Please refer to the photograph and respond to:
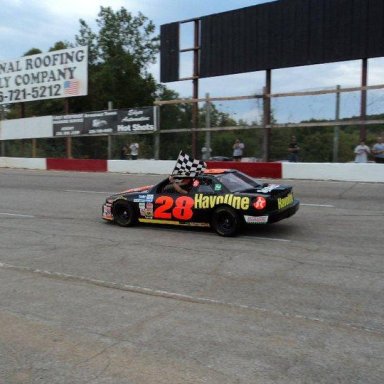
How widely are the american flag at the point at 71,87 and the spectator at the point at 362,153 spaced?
59.8ft

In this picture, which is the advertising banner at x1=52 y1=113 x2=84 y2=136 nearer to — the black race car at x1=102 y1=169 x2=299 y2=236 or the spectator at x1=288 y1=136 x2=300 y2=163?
the spectator at x1=288 y1=136 x2=300 y2=163

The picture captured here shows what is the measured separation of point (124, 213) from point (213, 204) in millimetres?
2234

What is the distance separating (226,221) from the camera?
9.12 m

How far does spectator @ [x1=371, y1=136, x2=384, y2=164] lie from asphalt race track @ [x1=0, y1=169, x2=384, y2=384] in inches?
301

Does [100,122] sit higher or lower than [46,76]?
lower

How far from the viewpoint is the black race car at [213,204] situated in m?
8.75

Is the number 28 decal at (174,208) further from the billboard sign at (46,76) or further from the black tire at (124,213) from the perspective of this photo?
the billboard sign at (46,76)

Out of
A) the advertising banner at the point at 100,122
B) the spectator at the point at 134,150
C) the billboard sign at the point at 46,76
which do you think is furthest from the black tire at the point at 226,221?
the billboard sign at the point at 46,76

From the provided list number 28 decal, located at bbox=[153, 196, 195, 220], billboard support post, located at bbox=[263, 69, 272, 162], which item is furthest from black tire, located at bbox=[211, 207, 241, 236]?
billboard support post, located at bbox=[263, 69, 272, 162]

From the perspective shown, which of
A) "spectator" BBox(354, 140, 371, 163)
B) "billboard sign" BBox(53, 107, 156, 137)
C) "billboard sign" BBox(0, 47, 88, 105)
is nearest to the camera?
"spectator" BBox(354, 140, 371, 163)

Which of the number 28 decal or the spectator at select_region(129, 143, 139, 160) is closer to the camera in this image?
the number 28 decal

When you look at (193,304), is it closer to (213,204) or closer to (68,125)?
(213,204)

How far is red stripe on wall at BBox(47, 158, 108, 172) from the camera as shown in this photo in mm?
26328

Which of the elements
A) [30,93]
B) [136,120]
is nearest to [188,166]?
[136,120]
